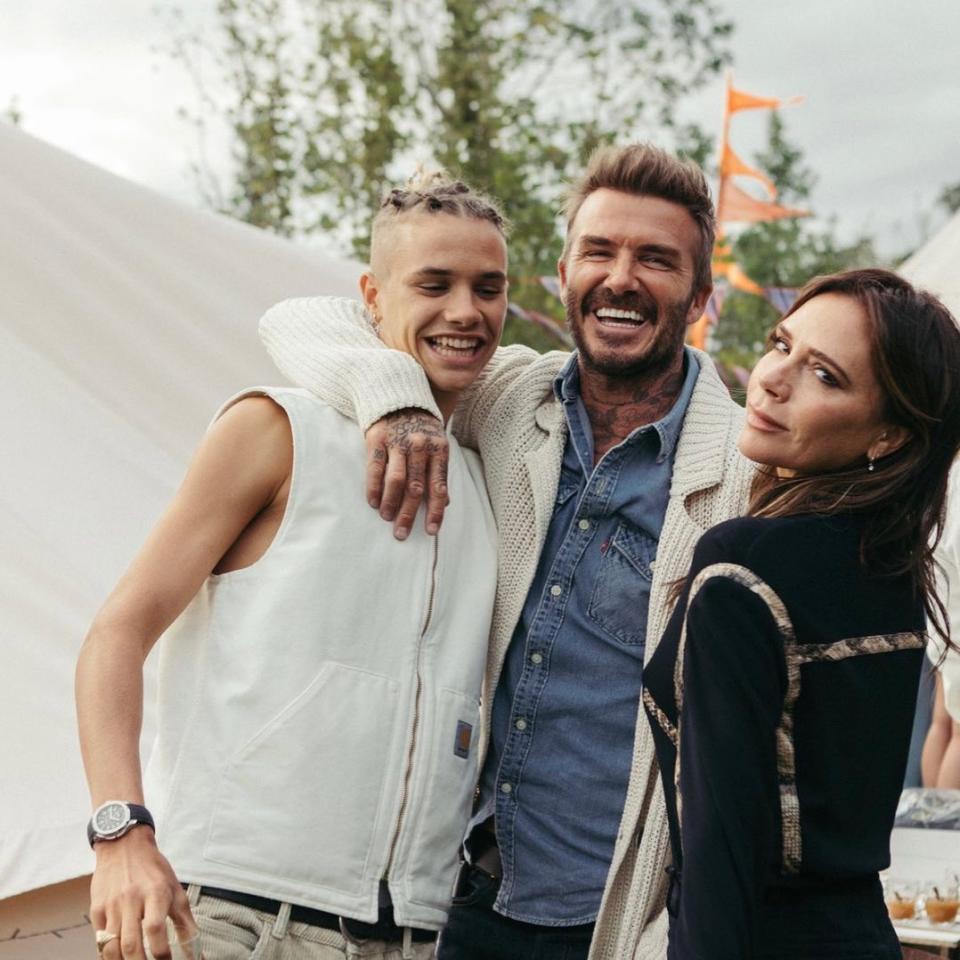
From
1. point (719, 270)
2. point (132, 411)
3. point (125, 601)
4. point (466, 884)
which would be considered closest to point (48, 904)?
point (466, 884)

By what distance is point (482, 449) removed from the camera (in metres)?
2.45

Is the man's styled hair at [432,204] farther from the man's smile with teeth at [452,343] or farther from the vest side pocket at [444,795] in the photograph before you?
the vest side pocket at [444,795]

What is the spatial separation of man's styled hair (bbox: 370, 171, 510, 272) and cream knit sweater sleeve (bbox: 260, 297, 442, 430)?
0.13m

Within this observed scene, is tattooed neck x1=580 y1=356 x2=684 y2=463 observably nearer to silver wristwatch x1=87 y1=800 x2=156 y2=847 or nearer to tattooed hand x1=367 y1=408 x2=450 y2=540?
tattooed hand x1=367 y1=408 x2=450 y2=540

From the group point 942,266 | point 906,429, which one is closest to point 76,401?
point 906,429

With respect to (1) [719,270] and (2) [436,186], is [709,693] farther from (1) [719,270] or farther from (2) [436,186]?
(1) [719,270]

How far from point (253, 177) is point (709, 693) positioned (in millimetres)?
12078

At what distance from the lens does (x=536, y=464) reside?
2.34 m

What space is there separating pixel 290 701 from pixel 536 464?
658mm

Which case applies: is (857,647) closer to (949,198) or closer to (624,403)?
(624,403)

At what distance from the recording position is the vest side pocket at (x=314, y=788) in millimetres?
1857

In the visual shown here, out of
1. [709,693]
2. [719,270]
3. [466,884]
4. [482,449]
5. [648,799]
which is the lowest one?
[466,884]

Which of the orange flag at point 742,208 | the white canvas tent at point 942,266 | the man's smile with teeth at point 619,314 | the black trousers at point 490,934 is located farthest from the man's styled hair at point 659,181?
the orange flag at point 742,208

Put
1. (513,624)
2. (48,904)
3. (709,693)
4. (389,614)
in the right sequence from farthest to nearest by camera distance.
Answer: (48,904), (513,624), (389,614), (709,693)
